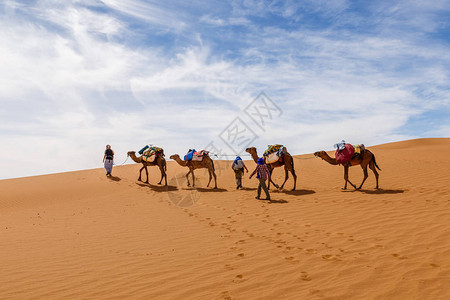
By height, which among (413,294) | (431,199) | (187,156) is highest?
(187,156)

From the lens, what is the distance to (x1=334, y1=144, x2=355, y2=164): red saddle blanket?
41.8 ft

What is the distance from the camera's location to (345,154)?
504 inches

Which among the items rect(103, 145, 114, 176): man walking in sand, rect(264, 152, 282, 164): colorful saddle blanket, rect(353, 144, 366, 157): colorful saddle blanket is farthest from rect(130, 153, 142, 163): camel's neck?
rect(353, 144, 366, 157): colorful saddle blanket

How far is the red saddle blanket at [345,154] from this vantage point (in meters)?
12.7

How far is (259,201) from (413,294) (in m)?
7.93

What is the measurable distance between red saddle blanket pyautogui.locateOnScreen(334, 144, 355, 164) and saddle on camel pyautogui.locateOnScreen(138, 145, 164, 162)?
8949mm

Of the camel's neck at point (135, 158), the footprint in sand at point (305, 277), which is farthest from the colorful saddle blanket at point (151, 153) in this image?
the footprint in sand at point (305, 277)

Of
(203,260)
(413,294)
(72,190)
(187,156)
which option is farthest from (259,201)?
(72,190)

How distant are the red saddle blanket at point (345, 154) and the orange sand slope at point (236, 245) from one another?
52.3 inches

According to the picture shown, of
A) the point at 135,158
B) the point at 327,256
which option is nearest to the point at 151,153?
the point at 135,158

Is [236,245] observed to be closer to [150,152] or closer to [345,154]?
[345,154]

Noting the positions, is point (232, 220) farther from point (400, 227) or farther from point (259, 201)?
point (400, 227)

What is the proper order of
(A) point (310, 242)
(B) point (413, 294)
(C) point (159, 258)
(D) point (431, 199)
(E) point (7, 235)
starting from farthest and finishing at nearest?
1. (D) point (431, 199)
2. (E) point (7, 235)
3. (A) point (310, 242)
4. (C) point (159, 258)
5. (B) point (413, 294)

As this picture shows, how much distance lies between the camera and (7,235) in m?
8.69
